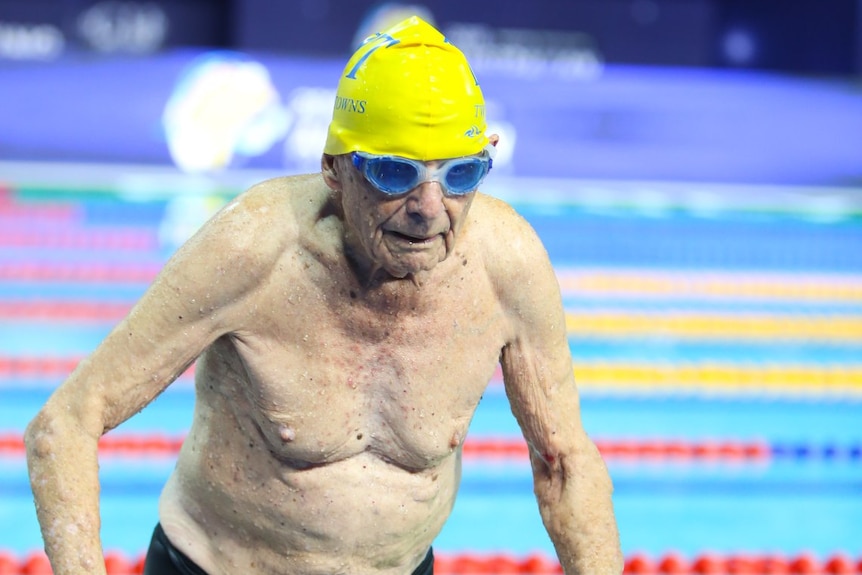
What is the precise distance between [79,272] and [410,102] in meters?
6.72

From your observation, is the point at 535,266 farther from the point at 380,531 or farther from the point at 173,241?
the point at 173,241

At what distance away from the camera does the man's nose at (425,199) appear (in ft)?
4.94

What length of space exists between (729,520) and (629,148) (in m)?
6.64

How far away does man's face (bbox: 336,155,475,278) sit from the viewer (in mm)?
1513

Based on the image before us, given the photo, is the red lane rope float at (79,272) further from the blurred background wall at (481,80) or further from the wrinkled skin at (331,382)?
the wrinkled skin at (331,382)

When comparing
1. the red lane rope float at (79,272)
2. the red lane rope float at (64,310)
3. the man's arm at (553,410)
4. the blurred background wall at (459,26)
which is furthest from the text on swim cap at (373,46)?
the blurred background wall at (459,26)

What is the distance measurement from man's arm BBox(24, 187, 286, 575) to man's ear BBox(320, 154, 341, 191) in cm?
12

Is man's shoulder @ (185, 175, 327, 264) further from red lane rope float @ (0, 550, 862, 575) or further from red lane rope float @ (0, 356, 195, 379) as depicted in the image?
red lane rope float @ (0, 356, 195, 379)

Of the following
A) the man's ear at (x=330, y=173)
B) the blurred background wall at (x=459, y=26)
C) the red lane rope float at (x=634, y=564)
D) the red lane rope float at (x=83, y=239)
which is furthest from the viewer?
the blurred background wall at (x=459, y=26)

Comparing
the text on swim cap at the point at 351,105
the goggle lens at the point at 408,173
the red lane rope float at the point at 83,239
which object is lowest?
the goggle lens at the point at 408,173

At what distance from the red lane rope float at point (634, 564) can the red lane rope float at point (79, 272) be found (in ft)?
14.0

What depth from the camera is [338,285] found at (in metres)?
1.65

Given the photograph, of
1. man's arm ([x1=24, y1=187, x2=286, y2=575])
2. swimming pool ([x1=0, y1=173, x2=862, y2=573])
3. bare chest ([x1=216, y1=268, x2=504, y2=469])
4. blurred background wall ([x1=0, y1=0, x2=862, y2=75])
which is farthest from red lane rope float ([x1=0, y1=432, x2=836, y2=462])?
blurred background wall ([x1=0, y1=0, x2=862, y2=75])

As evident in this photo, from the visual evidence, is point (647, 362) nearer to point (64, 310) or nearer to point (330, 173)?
point (64, 310)
